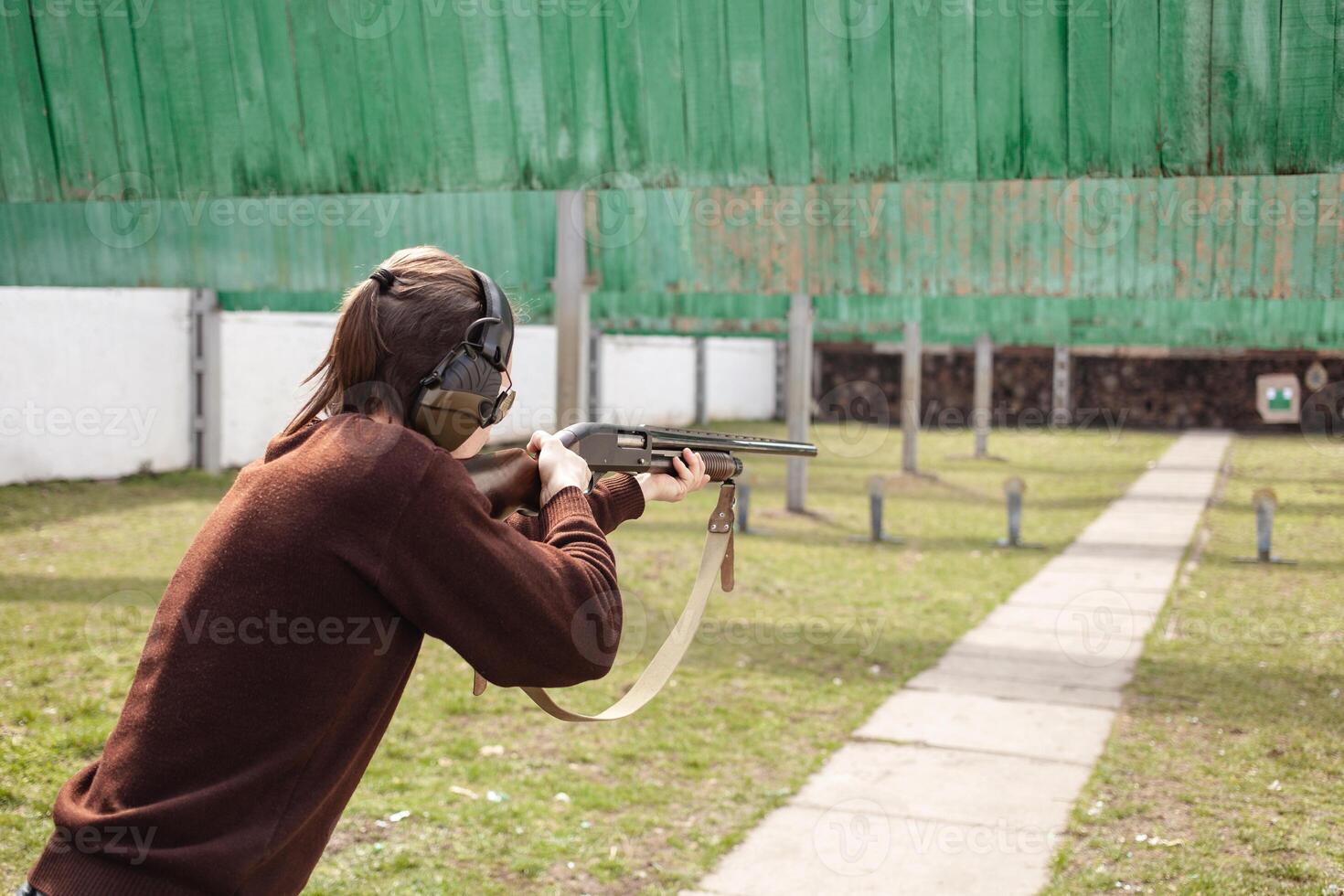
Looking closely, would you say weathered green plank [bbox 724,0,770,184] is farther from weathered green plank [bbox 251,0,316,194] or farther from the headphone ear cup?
the headphone ear cup

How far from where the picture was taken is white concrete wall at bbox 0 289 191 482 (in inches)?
537

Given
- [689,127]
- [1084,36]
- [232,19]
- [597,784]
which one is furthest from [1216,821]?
[232,19]

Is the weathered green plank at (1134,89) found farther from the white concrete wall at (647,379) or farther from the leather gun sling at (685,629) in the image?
the white concrete wall at (647,379)

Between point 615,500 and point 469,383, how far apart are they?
71cm

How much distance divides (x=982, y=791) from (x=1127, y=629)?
4.20 metres

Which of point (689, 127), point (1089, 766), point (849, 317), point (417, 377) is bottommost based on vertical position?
point (1089, 766)

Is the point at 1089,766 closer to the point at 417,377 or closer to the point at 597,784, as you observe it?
the point at 597,784

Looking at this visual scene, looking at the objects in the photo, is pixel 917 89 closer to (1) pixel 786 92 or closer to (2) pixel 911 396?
(1) pixel 786 92

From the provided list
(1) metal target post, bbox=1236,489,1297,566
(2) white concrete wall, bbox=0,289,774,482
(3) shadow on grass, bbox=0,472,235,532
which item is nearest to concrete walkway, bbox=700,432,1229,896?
(1) metal target post, bbox=1236,489,1297,566

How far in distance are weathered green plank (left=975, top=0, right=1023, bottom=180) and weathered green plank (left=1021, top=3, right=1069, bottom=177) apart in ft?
0.09

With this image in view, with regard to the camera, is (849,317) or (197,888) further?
(849,317)

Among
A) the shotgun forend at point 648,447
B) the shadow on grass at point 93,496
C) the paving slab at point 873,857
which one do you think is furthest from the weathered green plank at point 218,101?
the shadow on grass at point 93,496

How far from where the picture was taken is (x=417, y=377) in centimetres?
193

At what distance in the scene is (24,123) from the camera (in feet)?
16.9
